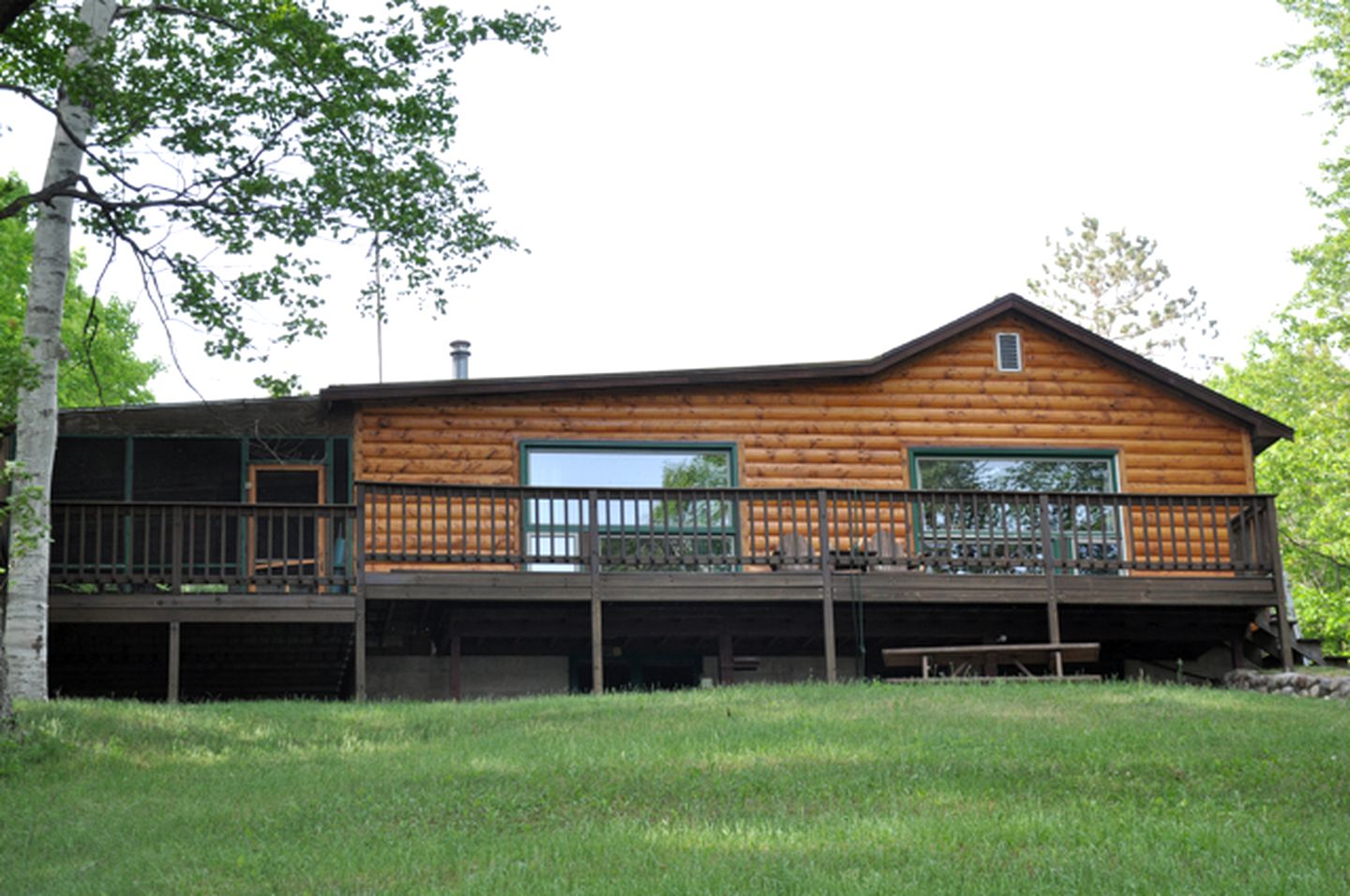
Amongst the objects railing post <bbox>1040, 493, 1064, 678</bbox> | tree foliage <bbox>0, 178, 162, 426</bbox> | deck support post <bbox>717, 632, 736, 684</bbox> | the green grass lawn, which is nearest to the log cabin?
deck support post <bbox>717, 632, 736, 684</bbox>

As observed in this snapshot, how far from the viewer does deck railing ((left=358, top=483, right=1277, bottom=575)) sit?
17.3m

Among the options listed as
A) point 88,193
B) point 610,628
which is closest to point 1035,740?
point 610,628

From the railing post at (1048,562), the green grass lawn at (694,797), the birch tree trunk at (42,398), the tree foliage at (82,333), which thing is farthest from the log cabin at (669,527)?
the tree foliage at (82,333)

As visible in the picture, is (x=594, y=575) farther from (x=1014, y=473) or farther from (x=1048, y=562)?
(x=1014, y=473)

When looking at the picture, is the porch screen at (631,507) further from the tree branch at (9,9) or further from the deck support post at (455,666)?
the tree branch at (9,9)

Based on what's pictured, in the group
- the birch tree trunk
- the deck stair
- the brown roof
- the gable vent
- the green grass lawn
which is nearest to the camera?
→ the green grass lawn

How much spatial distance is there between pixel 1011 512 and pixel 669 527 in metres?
4.19

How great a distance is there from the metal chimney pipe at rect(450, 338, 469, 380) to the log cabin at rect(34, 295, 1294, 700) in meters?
3.50

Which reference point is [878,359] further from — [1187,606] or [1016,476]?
[1187,606]

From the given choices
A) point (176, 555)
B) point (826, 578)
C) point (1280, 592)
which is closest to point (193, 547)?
point (176, 555)

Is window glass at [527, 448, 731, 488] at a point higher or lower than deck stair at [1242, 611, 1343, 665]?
higher

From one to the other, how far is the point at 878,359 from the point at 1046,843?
1332 centimetres

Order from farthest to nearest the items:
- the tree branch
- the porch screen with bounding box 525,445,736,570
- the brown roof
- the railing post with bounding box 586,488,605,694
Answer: the brown roof
the porch screen with bounding box 525,445,736,570
the railing post with bounding box 586,488,605,694
the tree branch

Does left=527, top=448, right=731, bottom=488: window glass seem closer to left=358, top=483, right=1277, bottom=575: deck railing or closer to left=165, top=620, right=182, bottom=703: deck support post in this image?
left=358, top=483, right=1277, bottom=575: deck railing
